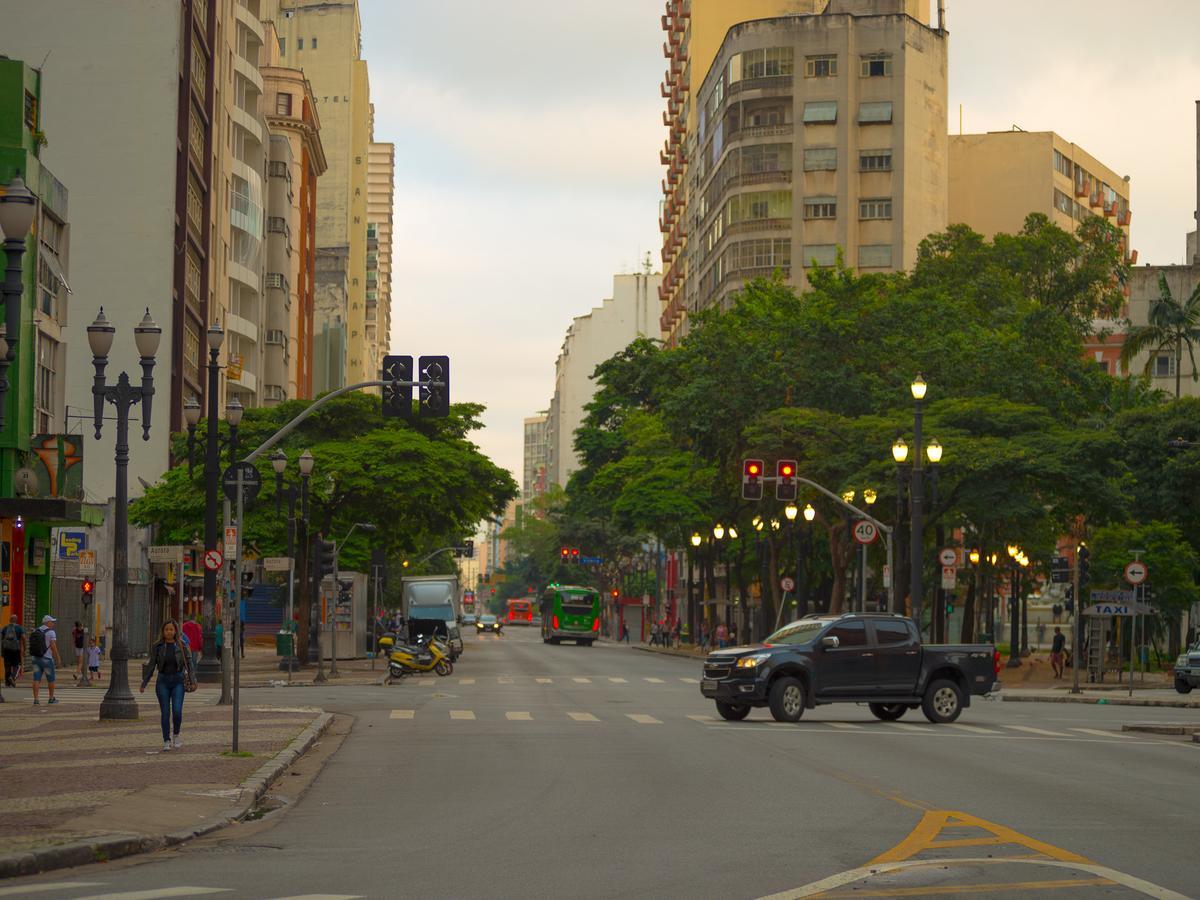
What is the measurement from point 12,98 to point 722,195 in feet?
219

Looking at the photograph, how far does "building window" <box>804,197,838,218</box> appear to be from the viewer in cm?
9856

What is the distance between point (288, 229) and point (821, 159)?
3012 centimetres

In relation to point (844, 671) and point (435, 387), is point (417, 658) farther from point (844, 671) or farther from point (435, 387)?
point (844, 671)

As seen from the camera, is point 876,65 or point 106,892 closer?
point 106,892

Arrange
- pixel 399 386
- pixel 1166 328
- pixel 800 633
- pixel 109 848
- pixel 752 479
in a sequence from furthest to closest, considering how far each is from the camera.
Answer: pixel 1166 328 < pixel 752 479 < pixel 399 386 < pixel 800 633 < pixel 109 848

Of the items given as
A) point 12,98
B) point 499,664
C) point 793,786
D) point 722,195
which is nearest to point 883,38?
point 722,195

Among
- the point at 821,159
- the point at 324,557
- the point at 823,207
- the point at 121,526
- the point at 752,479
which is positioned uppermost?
the point at 821,159

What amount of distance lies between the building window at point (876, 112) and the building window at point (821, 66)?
8.17ft

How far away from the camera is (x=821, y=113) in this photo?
98.7 meters

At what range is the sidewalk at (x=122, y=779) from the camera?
13.3 meters

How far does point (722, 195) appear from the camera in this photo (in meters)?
104

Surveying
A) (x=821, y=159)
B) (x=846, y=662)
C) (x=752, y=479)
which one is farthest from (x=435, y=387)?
(x=821, y=159)

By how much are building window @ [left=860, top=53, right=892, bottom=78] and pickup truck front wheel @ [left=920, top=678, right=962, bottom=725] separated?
7331 centimetres

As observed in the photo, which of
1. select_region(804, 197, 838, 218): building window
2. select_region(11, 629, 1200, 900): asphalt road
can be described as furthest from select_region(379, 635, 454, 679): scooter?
select_region(804, 197, 838, 218): building window
